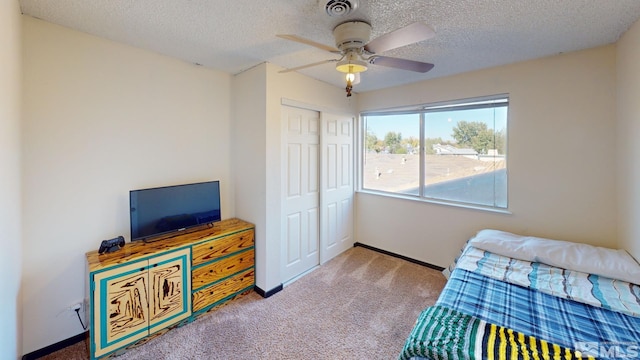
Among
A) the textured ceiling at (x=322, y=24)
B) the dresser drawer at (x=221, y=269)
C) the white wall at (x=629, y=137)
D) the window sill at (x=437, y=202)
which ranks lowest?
the dresser drawer at (x=221, y=269)

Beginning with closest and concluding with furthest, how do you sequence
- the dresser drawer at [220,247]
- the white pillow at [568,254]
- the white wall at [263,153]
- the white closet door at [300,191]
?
the white pillow at [568,254] → the dresser drawer at [220,247] → the white wall at [263,153] → the white closet door at [300,191]

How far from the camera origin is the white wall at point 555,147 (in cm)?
222

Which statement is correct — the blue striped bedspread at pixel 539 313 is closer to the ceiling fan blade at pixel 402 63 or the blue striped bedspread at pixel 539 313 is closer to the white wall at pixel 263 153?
the ceiling fan blade at pixel 402 63

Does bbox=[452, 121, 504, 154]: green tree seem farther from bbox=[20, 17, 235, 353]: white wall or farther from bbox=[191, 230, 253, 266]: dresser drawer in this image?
bbox=[20, 17, 235, 353]: white wall

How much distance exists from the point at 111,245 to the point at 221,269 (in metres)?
0.91

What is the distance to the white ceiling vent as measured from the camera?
1448 mm

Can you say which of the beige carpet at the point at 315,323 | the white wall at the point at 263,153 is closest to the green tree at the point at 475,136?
the beige carpet at the point at 315,323

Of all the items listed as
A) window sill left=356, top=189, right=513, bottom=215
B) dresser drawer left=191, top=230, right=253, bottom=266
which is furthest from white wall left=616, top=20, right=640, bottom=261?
dresser drawer left=191, top=230, right=253, bottom=266

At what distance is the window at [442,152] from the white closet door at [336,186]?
13.8 inches

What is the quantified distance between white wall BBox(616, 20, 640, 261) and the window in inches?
31.6

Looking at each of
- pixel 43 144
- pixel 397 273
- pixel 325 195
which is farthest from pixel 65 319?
pixel 397 273

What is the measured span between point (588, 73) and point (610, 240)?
147 centimetres

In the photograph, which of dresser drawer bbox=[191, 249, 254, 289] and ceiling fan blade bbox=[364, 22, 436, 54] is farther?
dresser drawer bbox=[191, 249, 254, 289]

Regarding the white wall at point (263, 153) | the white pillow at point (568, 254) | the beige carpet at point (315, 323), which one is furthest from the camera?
the white wall at point (263, 153)
